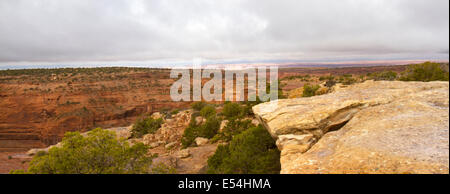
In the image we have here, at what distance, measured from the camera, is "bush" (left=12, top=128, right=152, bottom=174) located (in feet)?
22.3

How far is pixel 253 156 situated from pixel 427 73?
1759 centimetres

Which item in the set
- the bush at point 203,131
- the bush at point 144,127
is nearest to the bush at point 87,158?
the bush at point 203,131

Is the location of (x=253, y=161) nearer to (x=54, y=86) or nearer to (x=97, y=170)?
(x=97, y=170)

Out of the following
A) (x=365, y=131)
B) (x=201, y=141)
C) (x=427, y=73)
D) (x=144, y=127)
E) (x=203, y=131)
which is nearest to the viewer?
(x=365, y=131)

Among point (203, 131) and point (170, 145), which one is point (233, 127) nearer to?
point (203, 131)

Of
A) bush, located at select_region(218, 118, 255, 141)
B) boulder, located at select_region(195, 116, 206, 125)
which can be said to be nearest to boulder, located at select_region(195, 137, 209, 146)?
bush, located at select_region(218, 118, 255, 141)

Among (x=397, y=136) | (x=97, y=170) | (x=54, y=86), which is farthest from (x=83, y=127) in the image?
(x=397, y=136)

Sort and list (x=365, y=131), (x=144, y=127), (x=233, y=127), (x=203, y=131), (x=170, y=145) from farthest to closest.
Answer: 1. (x=144, y=127)
2. (x=203, y=131)
3. (x=170, y=145)
4. (x=233, y=127)
5. (x=365, y=131)

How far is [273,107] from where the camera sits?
8297 millimetres

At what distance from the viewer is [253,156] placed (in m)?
9.59

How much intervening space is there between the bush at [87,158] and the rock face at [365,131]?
5.64 meters

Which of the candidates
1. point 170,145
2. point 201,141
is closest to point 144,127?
point 170,145

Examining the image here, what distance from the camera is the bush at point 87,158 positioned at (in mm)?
6782
